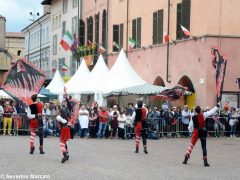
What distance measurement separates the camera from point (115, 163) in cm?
1731

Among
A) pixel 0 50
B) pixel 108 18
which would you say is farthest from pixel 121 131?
pixel 0 50

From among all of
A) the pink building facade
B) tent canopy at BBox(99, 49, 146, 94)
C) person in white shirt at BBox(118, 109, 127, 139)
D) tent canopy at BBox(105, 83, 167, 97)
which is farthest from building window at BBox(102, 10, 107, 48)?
person in white shirt at BBox(118, 109, 127, 139)

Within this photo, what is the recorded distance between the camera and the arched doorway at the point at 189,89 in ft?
114

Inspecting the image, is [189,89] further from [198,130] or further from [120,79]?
[198,130]

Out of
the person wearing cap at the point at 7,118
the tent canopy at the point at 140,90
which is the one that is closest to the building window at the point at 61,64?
the tent canopy at the point at 140,90

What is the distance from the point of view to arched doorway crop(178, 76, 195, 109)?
34656 mm

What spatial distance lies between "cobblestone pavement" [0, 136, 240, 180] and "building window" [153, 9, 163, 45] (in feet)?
48.7

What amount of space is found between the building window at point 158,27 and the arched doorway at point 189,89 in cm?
335

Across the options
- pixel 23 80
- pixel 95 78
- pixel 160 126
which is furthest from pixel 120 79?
pixel 23 80

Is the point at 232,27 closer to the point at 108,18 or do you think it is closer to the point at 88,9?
the point at 108,18

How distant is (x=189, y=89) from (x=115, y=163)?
18.8 meters

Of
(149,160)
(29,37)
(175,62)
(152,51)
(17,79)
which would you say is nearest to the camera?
(149,160)

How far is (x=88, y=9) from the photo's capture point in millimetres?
55156

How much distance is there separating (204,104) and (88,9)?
2424 centimetres
